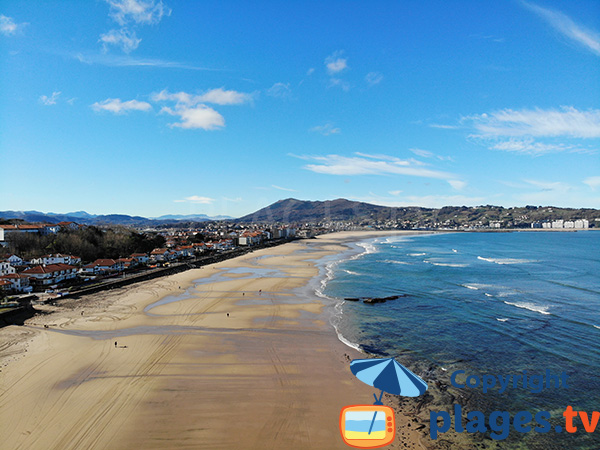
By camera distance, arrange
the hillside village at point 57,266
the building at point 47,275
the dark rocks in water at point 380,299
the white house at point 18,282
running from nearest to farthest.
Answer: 1. the dark rocks in water at point 380,299
2. the white house at point 18,282
3. the hillside village at point 57,266
4. the building at point 47,275

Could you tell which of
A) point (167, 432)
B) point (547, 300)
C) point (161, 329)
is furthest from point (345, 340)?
point (547, 300)

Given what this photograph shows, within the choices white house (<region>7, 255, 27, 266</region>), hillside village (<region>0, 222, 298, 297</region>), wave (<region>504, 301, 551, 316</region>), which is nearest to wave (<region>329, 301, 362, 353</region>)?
wave (<region>504, 301, 551, 316</region>)

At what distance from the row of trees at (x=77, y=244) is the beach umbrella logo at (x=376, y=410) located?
46.2 metres

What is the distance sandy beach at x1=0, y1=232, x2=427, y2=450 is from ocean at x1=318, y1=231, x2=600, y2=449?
311 cm

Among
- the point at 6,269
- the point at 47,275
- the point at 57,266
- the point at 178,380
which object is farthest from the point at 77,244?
the point at 178,380

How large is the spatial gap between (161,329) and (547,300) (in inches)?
1136

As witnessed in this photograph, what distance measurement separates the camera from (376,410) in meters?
9.80

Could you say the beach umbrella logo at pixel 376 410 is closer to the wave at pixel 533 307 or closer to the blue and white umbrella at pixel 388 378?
the blue and white umbrella at pixel 388 378

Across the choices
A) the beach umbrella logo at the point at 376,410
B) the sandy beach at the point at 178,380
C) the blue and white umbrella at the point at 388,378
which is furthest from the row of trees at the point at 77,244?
the blue and white umbrella at the point at 388,378

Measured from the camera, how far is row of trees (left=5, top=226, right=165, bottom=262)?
41.9 metres

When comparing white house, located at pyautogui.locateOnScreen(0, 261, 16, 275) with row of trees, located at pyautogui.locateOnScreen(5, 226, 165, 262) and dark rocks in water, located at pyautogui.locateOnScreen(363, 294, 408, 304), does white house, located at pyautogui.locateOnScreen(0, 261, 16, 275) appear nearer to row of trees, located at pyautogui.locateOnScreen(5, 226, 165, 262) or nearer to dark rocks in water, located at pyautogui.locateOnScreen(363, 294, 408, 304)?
row of trees, located at pyautogui.locateOnScreen(5, 226, 165, 262)

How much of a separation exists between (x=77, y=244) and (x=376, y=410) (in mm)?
48046

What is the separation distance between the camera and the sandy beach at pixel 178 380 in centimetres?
960

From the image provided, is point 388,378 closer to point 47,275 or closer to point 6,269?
point 47,275
